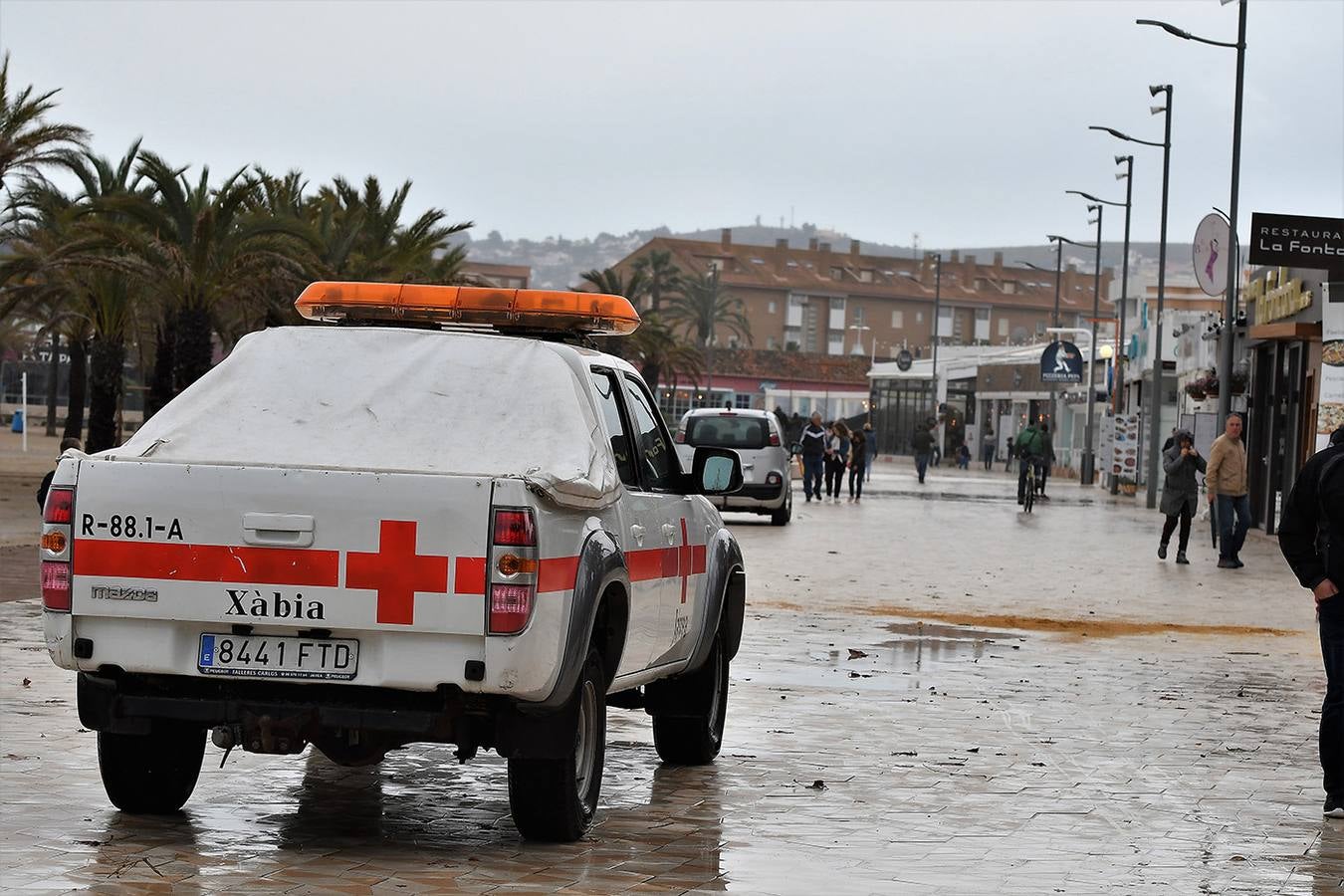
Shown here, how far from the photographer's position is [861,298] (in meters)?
152

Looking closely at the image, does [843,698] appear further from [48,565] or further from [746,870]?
[48,565]

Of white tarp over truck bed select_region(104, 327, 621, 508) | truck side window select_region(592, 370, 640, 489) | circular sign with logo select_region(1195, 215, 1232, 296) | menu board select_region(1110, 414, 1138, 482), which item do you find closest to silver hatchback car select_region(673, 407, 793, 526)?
circular sign with logo select_region(1195, 215, 1232, 296)

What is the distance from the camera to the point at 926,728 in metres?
11.2

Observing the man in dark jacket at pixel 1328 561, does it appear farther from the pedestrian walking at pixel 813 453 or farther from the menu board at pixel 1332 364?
the pedestrian walking at pixel 813 453

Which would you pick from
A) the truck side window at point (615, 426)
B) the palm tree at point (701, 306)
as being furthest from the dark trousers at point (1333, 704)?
the palm tree at point (701, 306)

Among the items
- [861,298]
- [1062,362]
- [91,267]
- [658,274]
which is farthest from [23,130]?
[861,298]

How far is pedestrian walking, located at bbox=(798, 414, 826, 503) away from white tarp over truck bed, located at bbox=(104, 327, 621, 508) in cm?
3535

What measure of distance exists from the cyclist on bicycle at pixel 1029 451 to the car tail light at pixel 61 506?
3712 cm

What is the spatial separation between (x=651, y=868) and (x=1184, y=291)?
7284cm

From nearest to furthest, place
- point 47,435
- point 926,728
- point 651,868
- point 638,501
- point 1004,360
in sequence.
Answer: point 651,868, point 638,501, point 926,728, point 47,435, point 1004,360

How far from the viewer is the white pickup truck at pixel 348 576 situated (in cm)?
680

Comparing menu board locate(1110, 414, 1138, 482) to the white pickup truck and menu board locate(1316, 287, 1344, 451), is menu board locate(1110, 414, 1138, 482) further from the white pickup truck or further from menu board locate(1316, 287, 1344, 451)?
the white pickup truck

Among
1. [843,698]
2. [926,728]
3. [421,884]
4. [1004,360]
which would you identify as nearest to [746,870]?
[421,884]

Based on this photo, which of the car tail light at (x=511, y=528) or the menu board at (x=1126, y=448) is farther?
the menu board at (x=1126, y=448)
